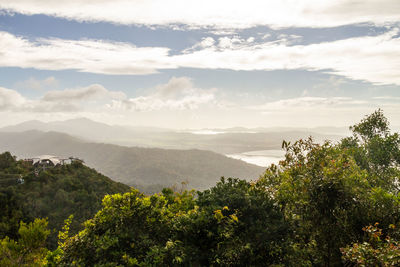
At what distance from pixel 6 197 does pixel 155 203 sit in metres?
32.6

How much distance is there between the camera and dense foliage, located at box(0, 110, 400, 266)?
9164mm

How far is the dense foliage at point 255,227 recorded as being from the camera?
9164mm

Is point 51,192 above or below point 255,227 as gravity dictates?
below

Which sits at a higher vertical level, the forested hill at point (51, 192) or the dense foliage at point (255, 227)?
the dense foliage at point (255, 227)

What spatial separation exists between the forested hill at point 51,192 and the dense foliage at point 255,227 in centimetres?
2852

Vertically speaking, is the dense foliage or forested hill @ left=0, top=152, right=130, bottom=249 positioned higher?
the dense foliage

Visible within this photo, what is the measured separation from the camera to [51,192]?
4588cm

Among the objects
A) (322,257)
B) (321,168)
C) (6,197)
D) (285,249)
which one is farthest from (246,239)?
(6,197)

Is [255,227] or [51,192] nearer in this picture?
[255,227]

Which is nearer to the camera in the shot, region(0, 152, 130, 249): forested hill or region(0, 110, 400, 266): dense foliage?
region(0, 110, 400, 266): dense foliage

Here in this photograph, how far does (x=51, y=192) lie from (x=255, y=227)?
4773 cm

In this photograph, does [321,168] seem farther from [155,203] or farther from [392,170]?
[392,170]

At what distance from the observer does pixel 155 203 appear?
11641 millimetres

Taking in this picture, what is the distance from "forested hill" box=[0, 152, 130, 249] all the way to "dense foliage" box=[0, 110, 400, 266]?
93.6 ft
